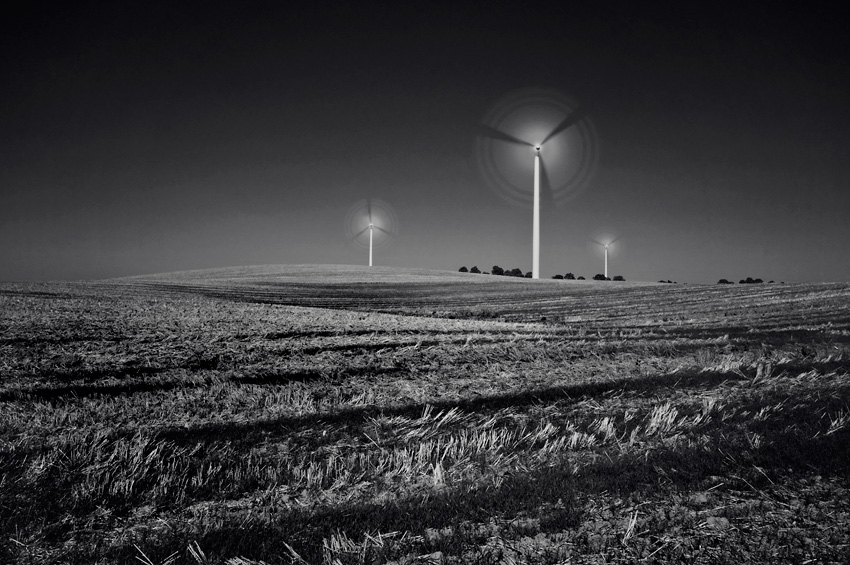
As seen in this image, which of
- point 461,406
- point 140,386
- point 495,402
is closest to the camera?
point 461,406

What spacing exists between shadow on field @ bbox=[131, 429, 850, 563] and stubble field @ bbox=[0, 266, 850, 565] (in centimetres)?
1

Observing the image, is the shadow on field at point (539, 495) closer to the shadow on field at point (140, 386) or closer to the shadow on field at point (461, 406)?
the shadow on field at point (461, 406)

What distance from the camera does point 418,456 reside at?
357 cm

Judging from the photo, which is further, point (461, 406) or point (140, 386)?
point (140, 386)

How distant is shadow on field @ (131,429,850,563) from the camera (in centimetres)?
249

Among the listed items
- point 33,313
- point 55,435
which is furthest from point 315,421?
point 33,313

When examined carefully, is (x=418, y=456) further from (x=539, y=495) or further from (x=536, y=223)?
(x=536, y=223)

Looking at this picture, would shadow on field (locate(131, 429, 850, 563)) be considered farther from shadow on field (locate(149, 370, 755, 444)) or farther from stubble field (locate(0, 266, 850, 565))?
shadow on field (locate(149, 370, 755, 444))

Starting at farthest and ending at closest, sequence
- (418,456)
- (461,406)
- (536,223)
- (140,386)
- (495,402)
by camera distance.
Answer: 1. (536,223)
2. (140,386)
3. (495,402)
4. (461,406)
5. (418,456)

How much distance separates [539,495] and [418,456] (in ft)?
3.14

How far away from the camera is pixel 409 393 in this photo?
5828 millimetres

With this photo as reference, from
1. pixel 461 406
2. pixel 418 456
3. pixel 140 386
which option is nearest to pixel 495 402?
A: pixel 461 406

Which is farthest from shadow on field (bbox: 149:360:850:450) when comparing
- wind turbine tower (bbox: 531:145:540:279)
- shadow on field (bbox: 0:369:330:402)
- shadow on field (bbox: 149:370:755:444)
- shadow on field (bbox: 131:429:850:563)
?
wind turbine tower (bbox: 531:145:540:279)

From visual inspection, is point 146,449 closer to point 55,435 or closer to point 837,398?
point 55,435
